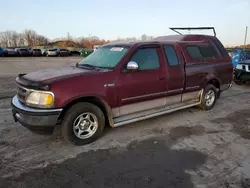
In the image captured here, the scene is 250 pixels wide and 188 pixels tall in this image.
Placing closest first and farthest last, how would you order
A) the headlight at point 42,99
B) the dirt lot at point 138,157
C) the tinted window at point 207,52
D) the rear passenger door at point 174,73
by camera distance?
the dirt lot at point 138,157 < the headlight at point 42,99 < the rear passenger door at point 174,73 < the tinted window at point 207,52

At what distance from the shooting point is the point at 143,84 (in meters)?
3.97

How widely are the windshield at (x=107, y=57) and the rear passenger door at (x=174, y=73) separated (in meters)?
1.13

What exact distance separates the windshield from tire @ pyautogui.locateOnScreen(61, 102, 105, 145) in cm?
96

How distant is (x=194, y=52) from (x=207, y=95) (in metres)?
1.31

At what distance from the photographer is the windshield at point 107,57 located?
387cm

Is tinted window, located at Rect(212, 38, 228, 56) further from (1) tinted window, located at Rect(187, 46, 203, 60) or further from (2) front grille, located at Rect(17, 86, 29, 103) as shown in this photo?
(2) front grille, located at Rect(17, 86, 29, 103)

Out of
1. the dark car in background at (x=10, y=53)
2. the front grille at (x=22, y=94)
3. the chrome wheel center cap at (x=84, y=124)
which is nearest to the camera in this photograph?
the front grille at (x=22, y=94)

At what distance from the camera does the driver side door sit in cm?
376

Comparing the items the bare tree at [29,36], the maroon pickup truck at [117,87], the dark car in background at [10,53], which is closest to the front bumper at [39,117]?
the maroon pickup truck at [117,87]

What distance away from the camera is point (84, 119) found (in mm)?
3506

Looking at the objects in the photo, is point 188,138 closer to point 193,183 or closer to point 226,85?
point 193,183

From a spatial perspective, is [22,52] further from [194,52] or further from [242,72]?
[194,52]

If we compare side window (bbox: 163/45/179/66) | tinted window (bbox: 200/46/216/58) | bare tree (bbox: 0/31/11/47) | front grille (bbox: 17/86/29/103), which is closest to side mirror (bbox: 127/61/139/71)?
side window (bbox: 163/45/179/66)

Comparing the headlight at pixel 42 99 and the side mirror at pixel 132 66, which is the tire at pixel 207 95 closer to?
the side mirror at pixel 132 66
